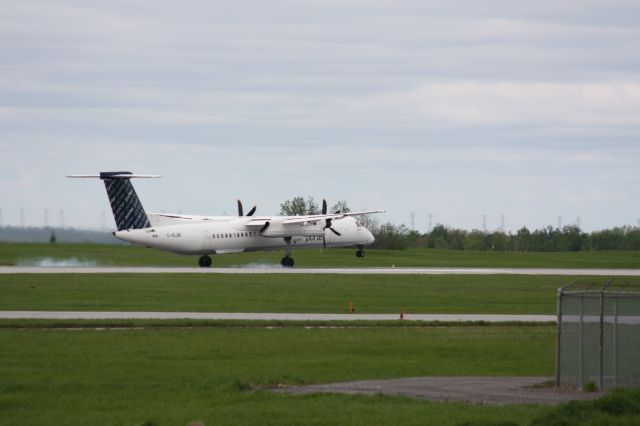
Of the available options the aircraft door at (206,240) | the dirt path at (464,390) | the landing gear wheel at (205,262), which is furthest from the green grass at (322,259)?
the dirt path at (464,390)

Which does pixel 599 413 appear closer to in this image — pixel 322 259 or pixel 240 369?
pixel 240 369

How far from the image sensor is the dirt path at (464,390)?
20109mm

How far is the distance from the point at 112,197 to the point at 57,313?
34334 mm

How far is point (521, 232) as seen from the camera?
515 ft

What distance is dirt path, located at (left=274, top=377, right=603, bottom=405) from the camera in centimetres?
2011

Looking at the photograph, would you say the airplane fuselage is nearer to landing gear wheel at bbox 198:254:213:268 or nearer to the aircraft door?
the aircraft door

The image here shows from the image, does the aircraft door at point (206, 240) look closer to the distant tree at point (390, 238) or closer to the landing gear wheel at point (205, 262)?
the landing gear wheel at point (205, 262)

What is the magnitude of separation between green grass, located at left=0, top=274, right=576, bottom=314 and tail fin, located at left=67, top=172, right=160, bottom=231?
10.0 m

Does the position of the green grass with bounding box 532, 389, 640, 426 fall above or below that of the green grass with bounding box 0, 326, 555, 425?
above

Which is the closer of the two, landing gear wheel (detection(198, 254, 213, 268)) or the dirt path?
the dirt path

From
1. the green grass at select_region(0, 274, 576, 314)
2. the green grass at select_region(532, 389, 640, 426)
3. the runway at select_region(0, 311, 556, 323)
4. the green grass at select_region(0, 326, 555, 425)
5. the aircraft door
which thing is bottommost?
the green grass at select_region(0, 326, 555, 425)

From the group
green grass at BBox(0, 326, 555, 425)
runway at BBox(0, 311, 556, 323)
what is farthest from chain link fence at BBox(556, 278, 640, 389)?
runway at BBox(0, 311, 556, 323)

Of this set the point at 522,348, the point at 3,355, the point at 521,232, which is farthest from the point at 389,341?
the point at 521,232

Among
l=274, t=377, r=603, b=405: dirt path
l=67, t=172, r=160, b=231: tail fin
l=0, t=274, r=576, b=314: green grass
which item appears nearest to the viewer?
l=274, t=377, r=603, b=405: dirt path
